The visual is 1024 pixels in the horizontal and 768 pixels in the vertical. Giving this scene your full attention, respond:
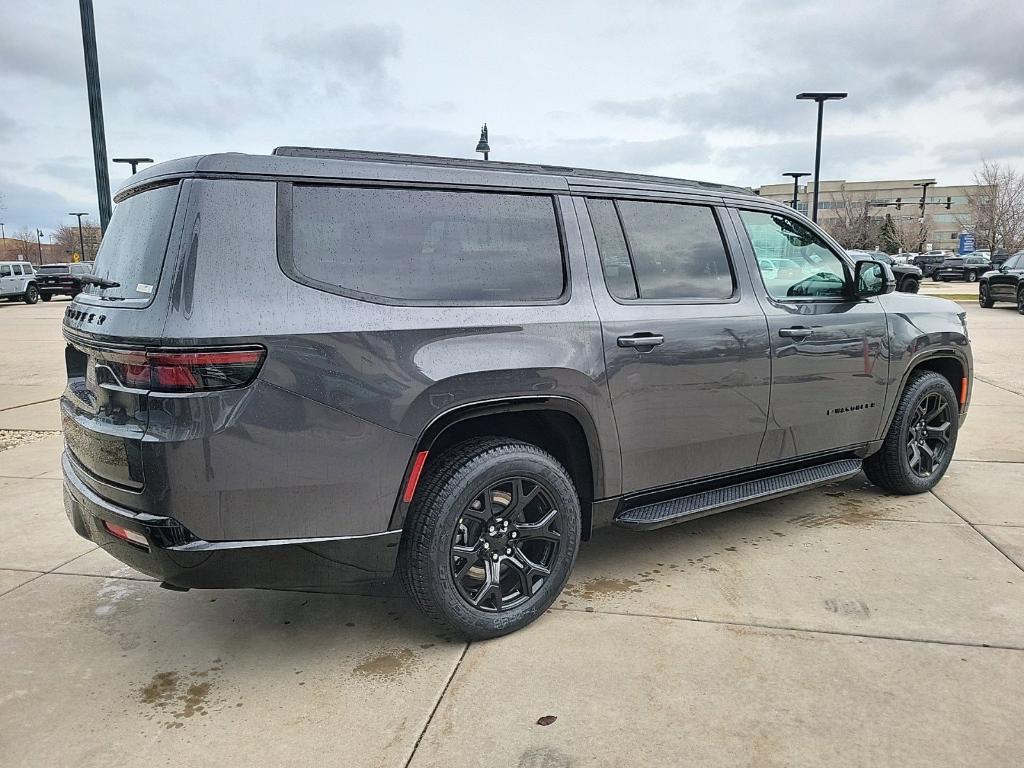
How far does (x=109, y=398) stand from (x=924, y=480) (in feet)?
15.0

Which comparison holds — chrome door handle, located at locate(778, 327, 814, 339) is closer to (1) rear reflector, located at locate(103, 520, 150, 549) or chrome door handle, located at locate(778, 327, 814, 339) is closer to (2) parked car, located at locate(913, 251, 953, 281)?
(1) rear reflector, located at locate(103, 520, 150, 549)

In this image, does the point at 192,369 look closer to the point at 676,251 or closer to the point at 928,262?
the point at 676,251

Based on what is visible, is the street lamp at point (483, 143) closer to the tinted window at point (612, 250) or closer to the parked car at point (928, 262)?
the tinted window at point (612, 250)

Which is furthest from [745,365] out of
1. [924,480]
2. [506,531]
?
[924,480]

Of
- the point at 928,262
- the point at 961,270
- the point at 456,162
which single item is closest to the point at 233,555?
the point at 456,162

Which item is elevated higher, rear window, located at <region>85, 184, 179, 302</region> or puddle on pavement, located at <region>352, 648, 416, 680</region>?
rear window, located at <region>85, 184, 179, 302</region>

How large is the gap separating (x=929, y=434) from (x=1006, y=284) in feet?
60.3

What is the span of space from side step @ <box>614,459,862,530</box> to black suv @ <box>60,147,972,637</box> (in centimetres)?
2

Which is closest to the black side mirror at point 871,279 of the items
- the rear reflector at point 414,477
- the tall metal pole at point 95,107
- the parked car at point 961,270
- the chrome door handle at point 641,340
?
the chrome door handle at point 641,340

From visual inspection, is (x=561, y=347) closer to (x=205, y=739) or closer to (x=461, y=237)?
(x=461, y=237)

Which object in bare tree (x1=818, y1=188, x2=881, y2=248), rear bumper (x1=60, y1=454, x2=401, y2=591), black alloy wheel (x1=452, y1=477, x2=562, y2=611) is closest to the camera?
rear bumper (x1=60, y1=454, x2=401, y2=591)

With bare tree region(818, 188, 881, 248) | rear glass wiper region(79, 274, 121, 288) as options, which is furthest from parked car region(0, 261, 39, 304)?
bare tree region(818, 188, 881, 248)

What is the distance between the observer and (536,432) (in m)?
3.31

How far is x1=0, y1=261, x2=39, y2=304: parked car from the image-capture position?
97.7ft
